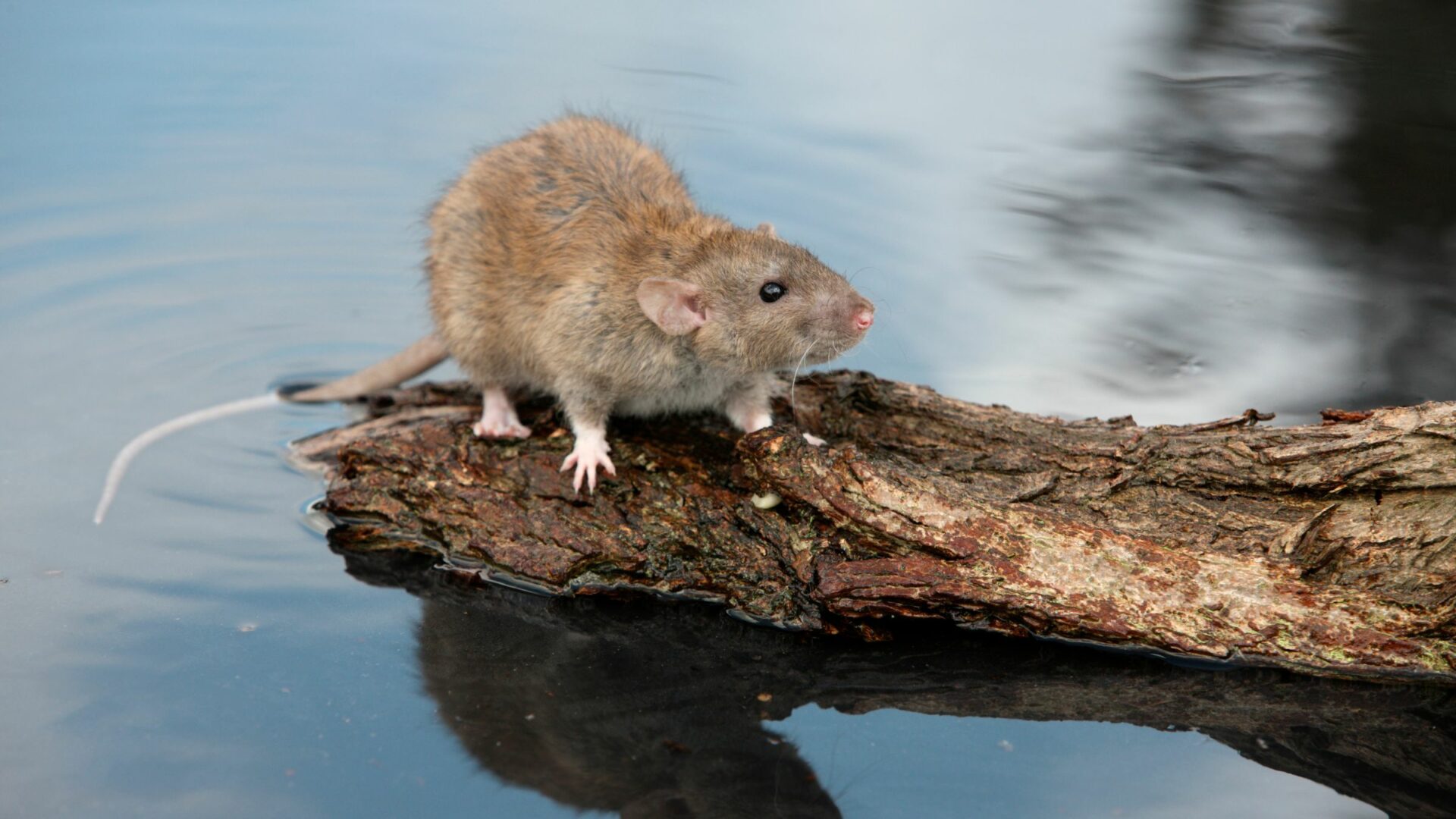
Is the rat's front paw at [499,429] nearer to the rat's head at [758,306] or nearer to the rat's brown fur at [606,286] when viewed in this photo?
the rat's brown fur at [606,286]

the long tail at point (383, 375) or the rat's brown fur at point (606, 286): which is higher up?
the rat's brown fur at point (606, 286)

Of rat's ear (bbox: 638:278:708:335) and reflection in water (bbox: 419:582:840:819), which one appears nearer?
reflection in water (bbox: 419:582:840:819)

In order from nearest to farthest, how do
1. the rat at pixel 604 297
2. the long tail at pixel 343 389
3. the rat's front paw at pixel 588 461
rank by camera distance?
the rat's front paw at pixel 588 461 → the rat at pixel 604 297 → the long tail at pixel 343 389

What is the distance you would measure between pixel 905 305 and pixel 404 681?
430 centimetres

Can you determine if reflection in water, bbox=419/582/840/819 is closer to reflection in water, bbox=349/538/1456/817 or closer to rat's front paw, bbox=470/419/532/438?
reflection in water, bbox=349/538/1456/817

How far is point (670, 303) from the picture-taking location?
5.83 metres

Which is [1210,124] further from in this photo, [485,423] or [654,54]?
[485,423]

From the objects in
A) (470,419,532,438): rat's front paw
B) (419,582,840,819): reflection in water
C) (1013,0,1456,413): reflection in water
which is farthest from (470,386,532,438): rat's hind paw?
(1013,0,1456,413): reflection in water

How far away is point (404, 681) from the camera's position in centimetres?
493

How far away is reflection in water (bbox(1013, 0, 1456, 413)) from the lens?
7891 mm

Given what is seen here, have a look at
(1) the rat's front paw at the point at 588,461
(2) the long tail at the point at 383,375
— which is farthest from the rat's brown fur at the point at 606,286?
(2) the long tail at the point at 383,375

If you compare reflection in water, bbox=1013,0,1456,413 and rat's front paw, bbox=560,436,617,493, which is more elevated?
reflection in water, bbox=1013,0,1456,413

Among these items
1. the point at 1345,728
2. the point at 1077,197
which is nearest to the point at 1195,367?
the point at 1077,197

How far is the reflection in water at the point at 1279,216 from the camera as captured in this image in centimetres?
789
